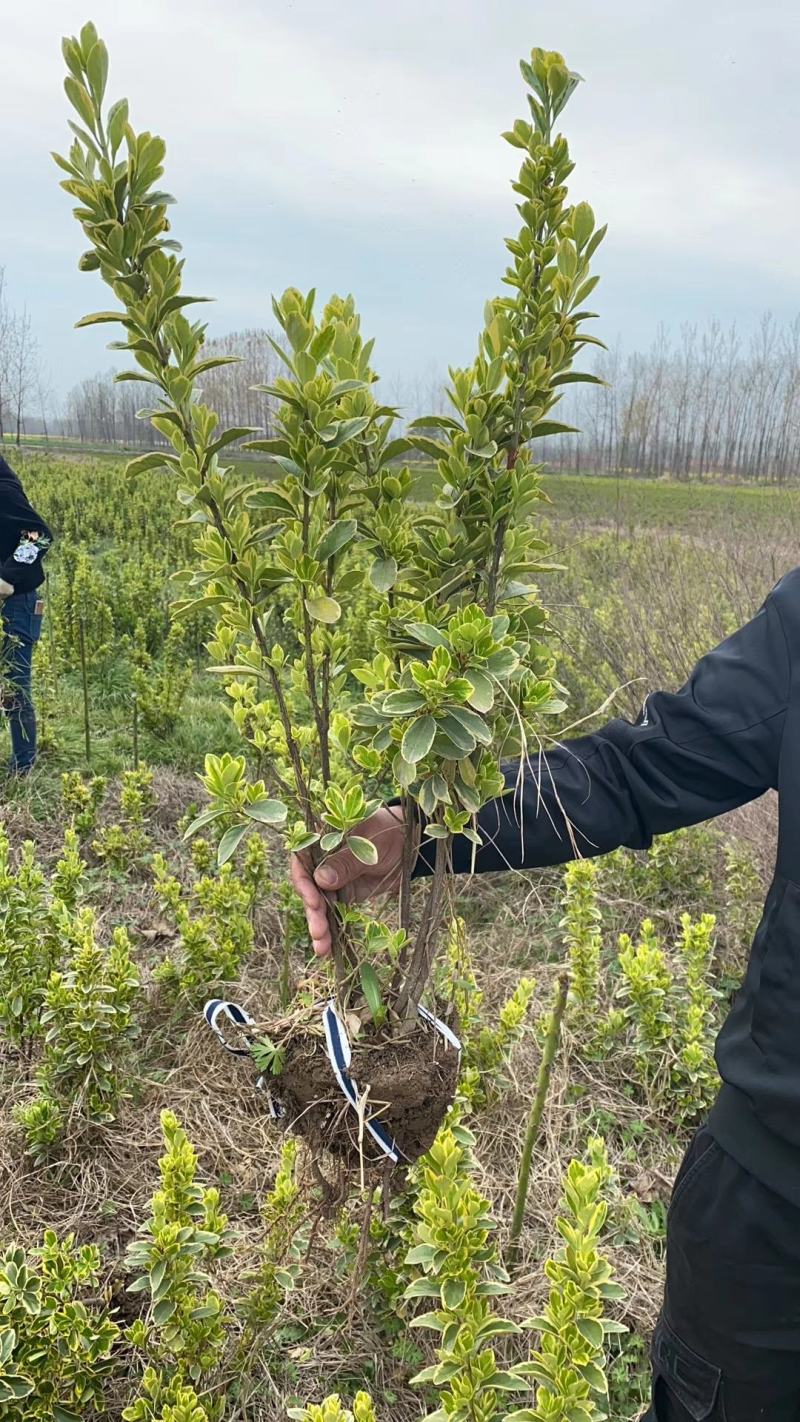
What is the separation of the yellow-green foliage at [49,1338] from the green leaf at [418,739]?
132 centimetres

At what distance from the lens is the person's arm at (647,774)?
142 centimetres

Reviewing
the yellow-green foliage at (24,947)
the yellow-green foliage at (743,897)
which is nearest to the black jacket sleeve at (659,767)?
the yellow-green foliage at (24,947)

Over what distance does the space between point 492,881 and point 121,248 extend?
3.76 metres

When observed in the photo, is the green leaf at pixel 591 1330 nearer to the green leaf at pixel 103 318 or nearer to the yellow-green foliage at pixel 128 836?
the green leaf at pixel 103 318

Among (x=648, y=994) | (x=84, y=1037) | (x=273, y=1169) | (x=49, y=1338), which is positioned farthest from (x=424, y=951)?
(x=648, y=994)

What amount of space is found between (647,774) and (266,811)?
663 millimetres

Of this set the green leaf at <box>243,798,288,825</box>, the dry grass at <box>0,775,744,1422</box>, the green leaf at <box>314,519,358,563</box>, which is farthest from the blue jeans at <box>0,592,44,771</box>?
the green leaf at <box>314,519,358,563</box>

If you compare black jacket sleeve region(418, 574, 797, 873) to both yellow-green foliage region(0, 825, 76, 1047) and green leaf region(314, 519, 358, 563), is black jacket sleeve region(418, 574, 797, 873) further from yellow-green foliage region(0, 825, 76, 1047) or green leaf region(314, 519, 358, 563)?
yellow-green foliage region(0, 825, 76, 1047)

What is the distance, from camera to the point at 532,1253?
7.83 ft

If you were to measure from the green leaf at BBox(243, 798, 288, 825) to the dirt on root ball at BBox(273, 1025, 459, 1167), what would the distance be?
422mm

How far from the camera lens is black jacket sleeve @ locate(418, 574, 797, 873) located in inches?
56.8

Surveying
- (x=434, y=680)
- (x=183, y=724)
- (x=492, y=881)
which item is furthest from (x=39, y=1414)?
(x=183, y=724)

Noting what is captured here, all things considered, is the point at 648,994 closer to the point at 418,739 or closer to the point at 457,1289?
the point at 457,1289

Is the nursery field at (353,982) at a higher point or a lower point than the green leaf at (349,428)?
lower
